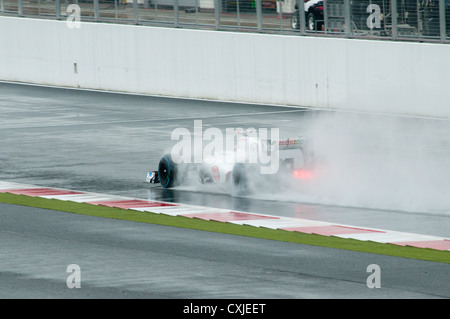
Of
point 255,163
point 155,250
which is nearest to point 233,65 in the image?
point 255,163

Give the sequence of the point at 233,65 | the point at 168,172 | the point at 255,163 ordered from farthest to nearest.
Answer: the point at 233,65 → the point at 168,172 → the point at 255,163

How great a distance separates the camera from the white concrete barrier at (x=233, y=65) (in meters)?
28.2

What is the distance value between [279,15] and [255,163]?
52.5 feet

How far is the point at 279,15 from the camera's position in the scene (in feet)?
104

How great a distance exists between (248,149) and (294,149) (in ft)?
2.55

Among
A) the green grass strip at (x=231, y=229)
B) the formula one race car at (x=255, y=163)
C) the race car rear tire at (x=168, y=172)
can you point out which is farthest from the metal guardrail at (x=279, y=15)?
the green grass strip at (x=231, y=229)

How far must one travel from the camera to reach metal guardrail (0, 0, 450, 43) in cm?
2844

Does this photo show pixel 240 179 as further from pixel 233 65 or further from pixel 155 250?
pixel 233 65

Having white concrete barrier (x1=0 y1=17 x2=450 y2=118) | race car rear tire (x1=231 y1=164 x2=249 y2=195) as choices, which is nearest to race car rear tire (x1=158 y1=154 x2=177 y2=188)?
race car rear tire (x1=231 y1=164 x2=249 y2=195)

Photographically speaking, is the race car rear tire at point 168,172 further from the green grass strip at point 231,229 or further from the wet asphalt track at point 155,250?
the green grass strip at point 231,229

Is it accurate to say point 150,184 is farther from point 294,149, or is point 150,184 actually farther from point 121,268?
point 121,268

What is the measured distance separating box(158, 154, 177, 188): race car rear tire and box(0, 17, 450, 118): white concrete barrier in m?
11.8

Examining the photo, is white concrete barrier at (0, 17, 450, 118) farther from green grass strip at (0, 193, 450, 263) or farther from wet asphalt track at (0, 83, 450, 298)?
green grass strip at (0, 193, 450, 263)
